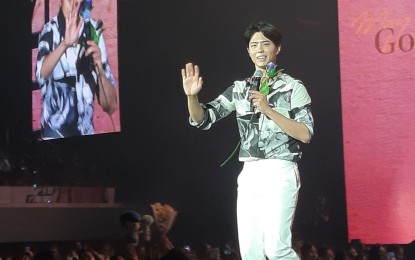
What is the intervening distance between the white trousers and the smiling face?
1.50 feet

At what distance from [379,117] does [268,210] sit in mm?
1737

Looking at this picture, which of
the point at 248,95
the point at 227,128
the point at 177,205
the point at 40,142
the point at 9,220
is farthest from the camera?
the point at 9,220

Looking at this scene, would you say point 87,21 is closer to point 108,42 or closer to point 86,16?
point 86,16

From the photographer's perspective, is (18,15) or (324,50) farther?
(18,15)

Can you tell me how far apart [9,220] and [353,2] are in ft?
12.0

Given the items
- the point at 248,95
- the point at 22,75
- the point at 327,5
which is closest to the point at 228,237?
the point at 327,5

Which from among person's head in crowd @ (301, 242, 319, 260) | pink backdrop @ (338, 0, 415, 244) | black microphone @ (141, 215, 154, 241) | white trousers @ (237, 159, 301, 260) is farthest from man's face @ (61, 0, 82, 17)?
white trousers @ (237, 159, 301, 260)

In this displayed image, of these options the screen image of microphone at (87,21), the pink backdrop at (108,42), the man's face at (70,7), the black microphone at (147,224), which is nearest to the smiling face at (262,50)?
the black microphone at (147,224)

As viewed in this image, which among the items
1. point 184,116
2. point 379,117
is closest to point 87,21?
point 184,116

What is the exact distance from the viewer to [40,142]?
5.79 meters

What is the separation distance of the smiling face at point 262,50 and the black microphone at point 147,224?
5.81 ft

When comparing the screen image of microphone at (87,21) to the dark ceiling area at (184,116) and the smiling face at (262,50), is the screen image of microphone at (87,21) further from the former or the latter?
the smiling face at (262,50)

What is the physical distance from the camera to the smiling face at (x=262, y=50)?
315 cm

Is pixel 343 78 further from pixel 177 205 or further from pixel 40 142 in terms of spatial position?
pixel 40 142
